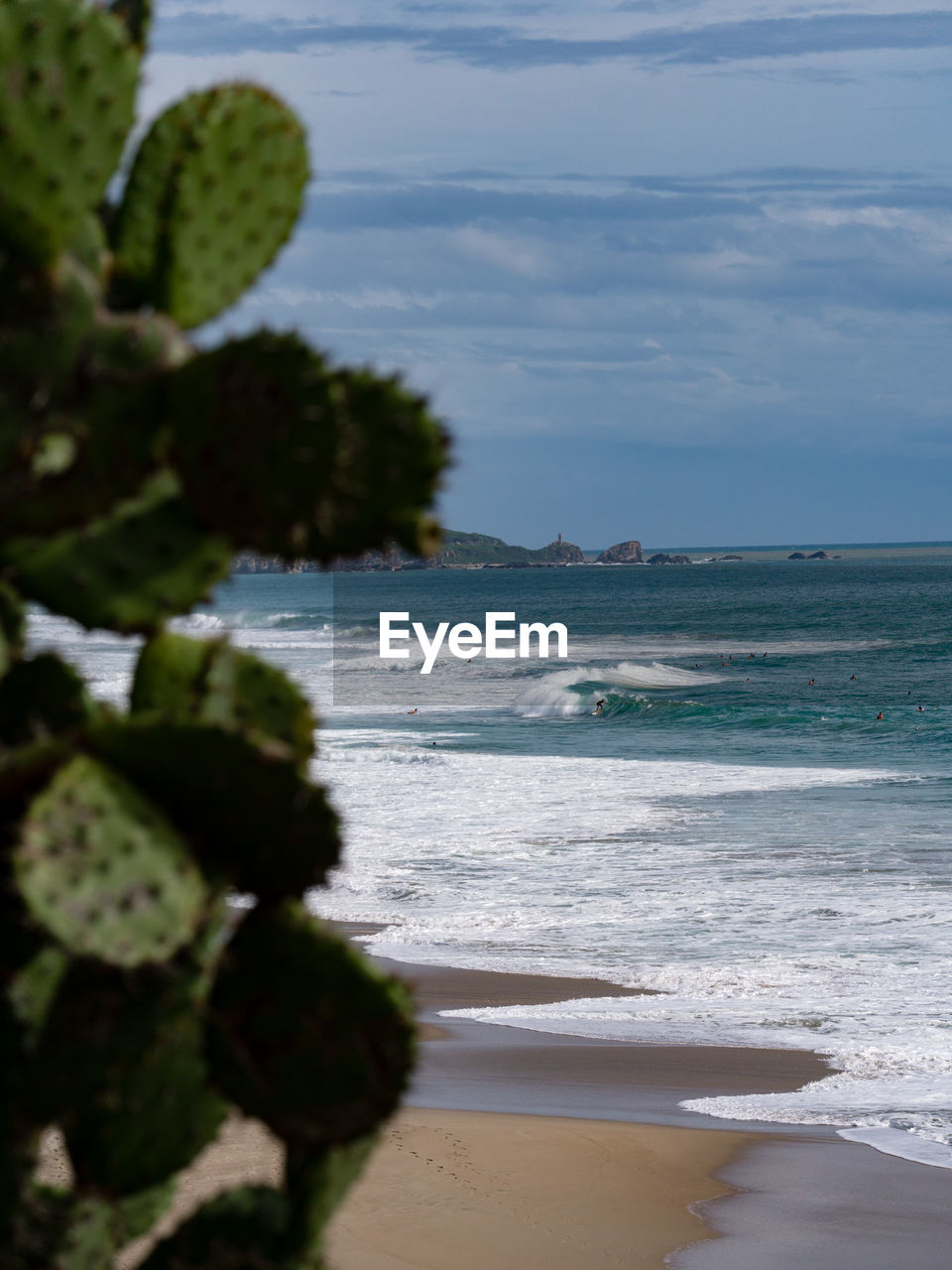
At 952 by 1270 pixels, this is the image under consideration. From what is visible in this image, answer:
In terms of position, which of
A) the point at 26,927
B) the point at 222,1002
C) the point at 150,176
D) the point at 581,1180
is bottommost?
the point at 581,1180

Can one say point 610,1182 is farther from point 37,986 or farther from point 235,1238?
point 37,986

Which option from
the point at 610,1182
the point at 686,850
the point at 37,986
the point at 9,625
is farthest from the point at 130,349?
the point at 686,850

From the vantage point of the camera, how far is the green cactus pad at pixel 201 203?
1.75 metres

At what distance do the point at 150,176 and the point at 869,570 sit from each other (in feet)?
483

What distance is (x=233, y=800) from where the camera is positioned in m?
1.59

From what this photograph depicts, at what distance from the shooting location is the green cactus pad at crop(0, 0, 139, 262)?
1.50m

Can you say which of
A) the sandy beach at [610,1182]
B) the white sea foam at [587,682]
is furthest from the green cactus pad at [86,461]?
the white sea foam at [587,682]

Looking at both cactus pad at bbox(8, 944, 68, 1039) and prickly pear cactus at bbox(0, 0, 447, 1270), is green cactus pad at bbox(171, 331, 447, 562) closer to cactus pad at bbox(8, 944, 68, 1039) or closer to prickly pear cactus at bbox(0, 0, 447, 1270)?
prickly pear cactus at bbox(0, 0, 447, 1270)

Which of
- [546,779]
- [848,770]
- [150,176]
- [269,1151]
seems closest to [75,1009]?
[150,176]

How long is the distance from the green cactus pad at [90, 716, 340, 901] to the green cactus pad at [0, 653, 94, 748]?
0.18 m

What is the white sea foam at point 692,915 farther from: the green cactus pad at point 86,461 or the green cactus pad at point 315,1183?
the green cactus pad at point 86,461

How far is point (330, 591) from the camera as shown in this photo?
118 meters

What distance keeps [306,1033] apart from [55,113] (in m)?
1.05

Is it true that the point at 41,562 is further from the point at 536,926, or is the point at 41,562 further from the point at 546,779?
the point at 546,779
